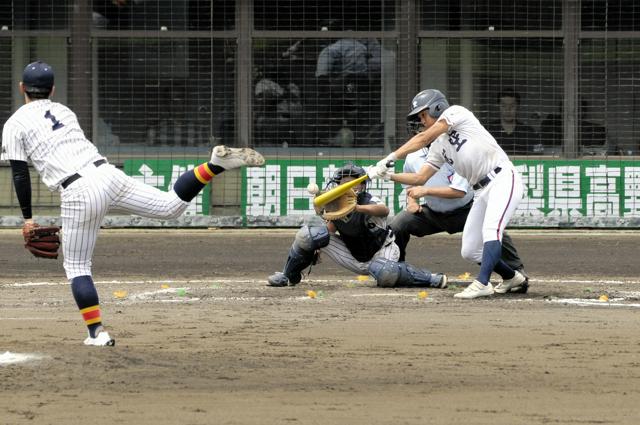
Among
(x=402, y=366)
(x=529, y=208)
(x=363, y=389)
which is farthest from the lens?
(x=529, y=208)

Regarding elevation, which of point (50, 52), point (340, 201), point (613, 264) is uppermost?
point (50, 52)

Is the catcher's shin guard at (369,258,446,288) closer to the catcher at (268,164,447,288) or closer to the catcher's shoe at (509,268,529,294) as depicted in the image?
the catcher at (268,164,447,288)

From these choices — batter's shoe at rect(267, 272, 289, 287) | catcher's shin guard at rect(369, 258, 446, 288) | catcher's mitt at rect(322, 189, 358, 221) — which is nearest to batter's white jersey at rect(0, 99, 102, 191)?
catcher's mitt at rect(322, 189, 358, 221)

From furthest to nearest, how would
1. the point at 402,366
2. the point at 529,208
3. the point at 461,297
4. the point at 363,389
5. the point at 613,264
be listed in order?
the point at 529,208 → the point at 613,264 → the point at 461,297 → the point at 402,366 → the point at 363,389

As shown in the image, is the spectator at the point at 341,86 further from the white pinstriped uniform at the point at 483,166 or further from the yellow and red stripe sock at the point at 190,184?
the yellow and red stripe sock at the point at 190,184

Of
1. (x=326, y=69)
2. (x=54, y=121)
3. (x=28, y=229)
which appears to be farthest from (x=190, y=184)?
(x=326, y=69)

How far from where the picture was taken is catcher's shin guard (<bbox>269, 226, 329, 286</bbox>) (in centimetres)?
1095

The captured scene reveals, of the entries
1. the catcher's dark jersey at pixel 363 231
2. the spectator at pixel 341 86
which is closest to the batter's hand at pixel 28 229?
the catcher's dark jersey at pixel 363 231

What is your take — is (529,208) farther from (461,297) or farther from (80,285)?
(80,285)

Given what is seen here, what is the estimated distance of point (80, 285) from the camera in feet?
26.1

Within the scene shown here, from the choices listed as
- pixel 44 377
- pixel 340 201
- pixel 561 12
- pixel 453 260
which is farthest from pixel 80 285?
pixel 561 12

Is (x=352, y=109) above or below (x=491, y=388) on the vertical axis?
above

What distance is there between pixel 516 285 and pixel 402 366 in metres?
3.39

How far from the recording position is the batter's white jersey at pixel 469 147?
10430 mm
